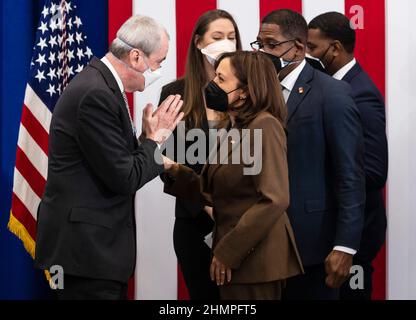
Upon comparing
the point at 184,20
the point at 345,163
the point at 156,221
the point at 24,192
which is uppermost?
the point at 184,20

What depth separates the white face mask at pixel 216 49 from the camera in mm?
2951

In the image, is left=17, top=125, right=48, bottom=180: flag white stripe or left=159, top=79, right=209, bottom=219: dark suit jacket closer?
left=159, top=79, right=209, bottom=219: dark suit jacket

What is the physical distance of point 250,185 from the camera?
228 cm

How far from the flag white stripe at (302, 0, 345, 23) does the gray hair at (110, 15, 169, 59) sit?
4.08ft

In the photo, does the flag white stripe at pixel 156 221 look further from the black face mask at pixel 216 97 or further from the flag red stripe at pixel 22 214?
the black face mask at pixel 216 97

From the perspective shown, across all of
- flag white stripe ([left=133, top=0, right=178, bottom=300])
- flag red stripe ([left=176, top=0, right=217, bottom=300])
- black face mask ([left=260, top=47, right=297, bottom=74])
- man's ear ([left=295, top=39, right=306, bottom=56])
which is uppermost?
flag red stripe ([left=176, top=0, right=217, bottom=300])

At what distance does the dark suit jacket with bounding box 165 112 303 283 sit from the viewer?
7.25 ft

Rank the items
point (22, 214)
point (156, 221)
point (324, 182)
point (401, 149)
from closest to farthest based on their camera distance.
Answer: point (324, 182), point (22, 214), point (401, 149), point (156, 221)

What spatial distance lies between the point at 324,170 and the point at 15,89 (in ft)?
5.59

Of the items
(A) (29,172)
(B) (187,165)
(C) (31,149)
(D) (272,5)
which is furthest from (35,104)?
(D) (272,5)

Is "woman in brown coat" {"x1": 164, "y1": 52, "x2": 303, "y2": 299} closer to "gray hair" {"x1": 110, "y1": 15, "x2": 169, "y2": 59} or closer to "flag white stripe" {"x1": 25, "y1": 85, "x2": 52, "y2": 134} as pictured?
"gray hair" {"x1": 110, "y1": 15, "x2": 169, "y2": 59}

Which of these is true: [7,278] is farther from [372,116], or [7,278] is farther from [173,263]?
[372,116]

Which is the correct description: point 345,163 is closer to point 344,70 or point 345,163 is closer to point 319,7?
point 344,70

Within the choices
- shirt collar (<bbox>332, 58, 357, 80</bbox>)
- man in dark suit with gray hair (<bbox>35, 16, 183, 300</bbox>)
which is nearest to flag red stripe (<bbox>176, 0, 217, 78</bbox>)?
shirt collar (<bbox>332, 58, 357, 80</bbox>)
